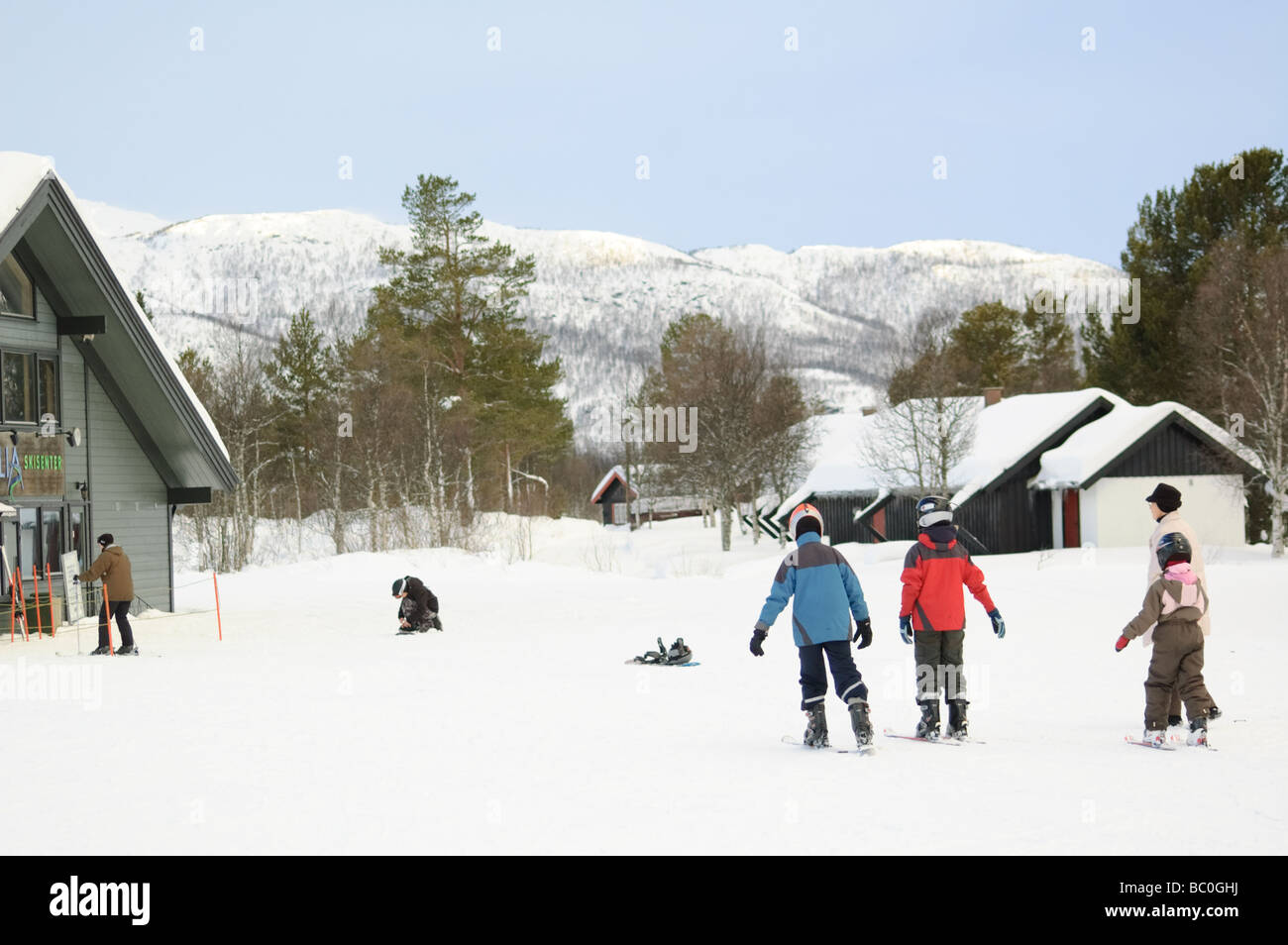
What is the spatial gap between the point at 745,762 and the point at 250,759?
3617 millimetres

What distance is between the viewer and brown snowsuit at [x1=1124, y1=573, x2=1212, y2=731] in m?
9.47

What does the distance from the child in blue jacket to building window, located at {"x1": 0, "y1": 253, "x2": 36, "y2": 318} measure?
15903 mm

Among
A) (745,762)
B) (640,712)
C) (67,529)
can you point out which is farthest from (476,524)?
(745,762)

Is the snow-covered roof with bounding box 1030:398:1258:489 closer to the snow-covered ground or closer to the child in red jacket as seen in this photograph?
the snow-covered ground

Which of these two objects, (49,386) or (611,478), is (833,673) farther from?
(611,478)

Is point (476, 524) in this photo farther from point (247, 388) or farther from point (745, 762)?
point (745, 762)

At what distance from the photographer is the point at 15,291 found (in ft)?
67.0

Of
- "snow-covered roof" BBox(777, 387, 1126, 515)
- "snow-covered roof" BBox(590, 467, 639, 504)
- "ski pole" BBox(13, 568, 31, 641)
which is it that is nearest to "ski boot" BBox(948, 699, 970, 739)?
"ski pole" BBox(13, 568, 31, 641)

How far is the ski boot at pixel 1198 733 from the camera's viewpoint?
9.34m

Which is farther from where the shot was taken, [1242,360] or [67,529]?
[1242,360]

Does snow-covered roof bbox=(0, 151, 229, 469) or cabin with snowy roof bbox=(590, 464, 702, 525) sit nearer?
snow-covered roof bbox=(0, 151, 229, 469)

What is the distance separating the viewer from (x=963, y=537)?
40.1 m

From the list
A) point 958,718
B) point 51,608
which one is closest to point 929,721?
point 958,718
